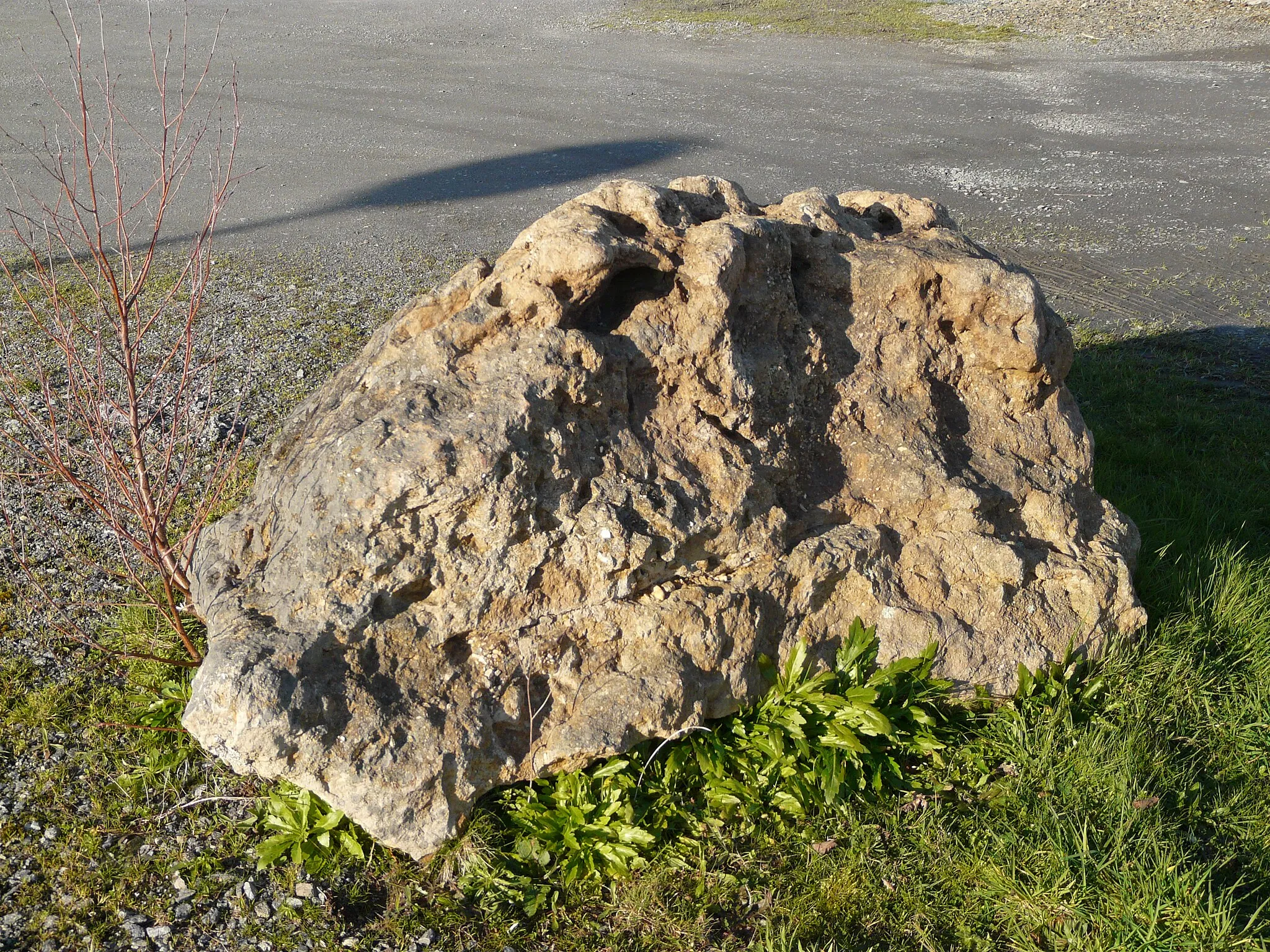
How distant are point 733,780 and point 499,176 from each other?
8237mm

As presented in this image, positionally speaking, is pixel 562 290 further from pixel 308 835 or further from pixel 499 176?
pixel 499 176

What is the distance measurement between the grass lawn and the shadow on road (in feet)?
21.3

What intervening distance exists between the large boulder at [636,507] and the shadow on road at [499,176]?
243 inches

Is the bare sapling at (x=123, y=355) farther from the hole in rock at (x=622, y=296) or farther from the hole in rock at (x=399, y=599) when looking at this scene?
the hole in rock at (x=622, y=296)

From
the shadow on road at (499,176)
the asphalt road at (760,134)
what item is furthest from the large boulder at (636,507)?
the shadow on road at (499,176)

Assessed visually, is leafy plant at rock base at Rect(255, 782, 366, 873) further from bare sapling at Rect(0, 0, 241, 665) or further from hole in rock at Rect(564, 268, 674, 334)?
hole in rock at Rect(564, 268, 674, 334)

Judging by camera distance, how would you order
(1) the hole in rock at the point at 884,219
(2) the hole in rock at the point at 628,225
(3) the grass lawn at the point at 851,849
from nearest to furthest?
(3) the grass lawn at the point at 851,849 → (2) the hole in rock at the point at 628,225 → (1) the hole in rock at the point at 884,219

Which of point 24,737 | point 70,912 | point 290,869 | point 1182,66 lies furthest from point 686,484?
point 1182,66

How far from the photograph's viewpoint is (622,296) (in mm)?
3639

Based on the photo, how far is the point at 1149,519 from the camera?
4.90 m

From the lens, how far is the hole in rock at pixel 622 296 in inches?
139

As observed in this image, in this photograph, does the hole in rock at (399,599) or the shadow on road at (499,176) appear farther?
the shadow on road at (499,176)

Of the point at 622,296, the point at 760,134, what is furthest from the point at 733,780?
the point at 760,134

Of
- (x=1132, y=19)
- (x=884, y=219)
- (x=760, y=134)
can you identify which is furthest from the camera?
(x=1132, y=19)
